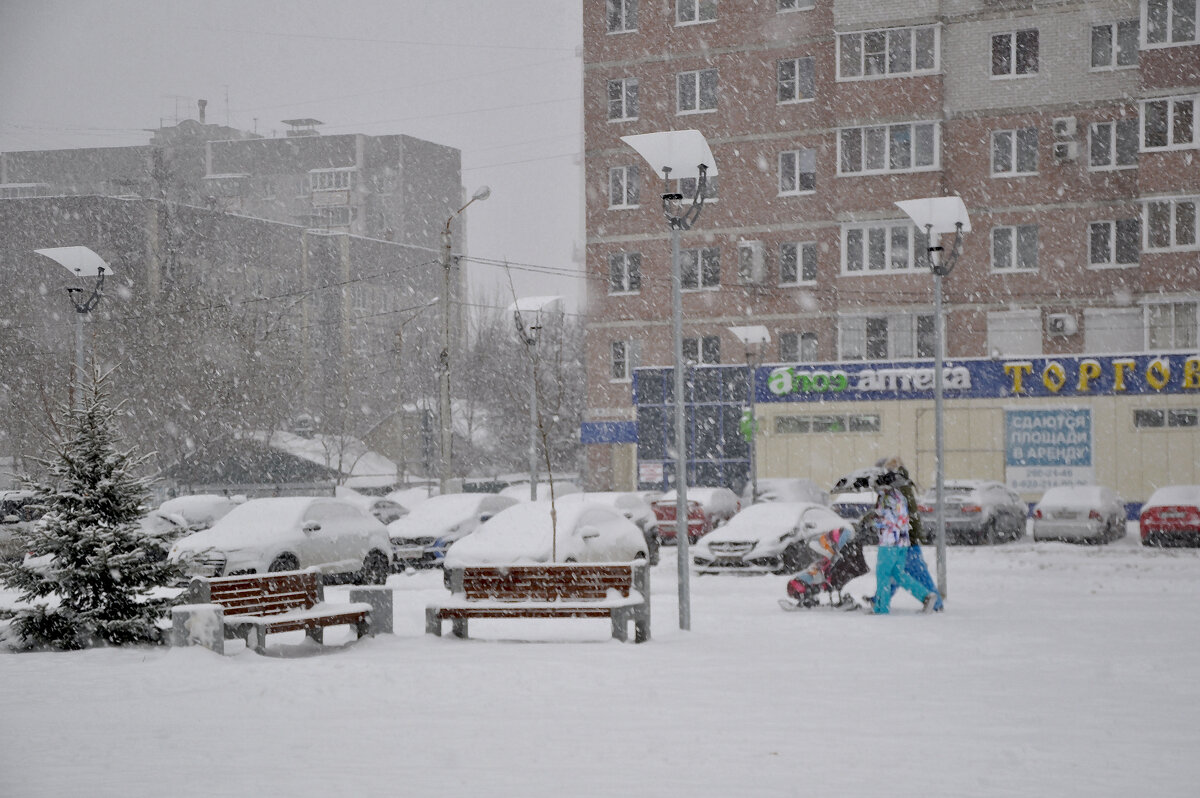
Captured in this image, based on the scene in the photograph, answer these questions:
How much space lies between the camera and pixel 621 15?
48938mm

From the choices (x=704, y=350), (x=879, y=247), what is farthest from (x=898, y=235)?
(x=704, y=350)

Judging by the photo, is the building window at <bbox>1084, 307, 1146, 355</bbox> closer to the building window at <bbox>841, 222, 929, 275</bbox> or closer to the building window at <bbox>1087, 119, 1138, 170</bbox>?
the building window at <bbox>1087, 119, 1138, 170</bbox>

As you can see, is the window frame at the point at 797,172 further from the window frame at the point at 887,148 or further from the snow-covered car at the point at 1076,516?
the snow-covered car at the point at 1076,516

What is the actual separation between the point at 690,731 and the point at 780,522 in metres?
15.5

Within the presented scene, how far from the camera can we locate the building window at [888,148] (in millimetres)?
42875

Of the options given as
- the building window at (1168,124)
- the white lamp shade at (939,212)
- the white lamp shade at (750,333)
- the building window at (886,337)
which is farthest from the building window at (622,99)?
the white lamp shade at (939,212)

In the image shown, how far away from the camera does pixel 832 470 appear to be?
42.0 meters

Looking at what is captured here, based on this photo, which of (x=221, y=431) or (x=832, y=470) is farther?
(x=221, y=431)

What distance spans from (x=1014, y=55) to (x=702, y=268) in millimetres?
12303

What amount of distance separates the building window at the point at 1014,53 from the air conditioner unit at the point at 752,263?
363 inches

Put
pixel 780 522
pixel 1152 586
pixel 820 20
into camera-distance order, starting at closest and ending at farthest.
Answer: pixel 1152 586
pixel 780 522
pixel 820 20

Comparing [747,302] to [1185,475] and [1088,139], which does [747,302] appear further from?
[1185,475]

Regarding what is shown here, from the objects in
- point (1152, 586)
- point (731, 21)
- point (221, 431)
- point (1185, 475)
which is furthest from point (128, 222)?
point (1152, 586)

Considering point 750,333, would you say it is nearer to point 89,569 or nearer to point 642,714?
point 89,569
